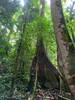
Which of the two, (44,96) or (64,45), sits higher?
(64,45)

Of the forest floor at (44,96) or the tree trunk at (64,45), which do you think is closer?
the tree trunk at (64,45)

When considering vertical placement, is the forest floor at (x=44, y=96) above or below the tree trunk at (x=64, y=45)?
below

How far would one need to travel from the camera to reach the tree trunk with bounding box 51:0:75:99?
463 centimetres

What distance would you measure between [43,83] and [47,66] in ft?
2.61

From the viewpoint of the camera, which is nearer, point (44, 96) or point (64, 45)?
point (64, 45)

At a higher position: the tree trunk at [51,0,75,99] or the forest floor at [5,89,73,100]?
the tree trunk at [51,0,75,99]

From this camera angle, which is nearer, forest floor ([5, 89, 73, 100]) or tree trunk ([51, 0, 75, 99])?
tree trunk ([51, 0, 75, 99])

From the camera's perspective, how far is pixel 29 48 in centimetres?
989

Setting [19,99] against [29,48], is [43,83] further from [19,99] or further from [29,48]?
[19,99]

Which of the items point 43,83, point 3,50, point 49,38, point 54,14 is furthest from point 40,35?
point 54,14

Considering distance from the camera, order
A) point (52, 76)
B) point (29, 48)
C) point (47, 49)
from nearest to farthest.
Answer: point (29, 48) → point (52, 76) → point (47, 49)

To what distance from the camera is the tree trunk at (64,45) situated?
4629 millimetres

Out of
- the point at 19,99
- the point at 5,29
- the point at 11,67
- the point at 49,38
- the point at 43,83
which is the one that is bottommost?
the point at 19,99

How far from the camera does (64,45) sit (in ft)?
16.2
